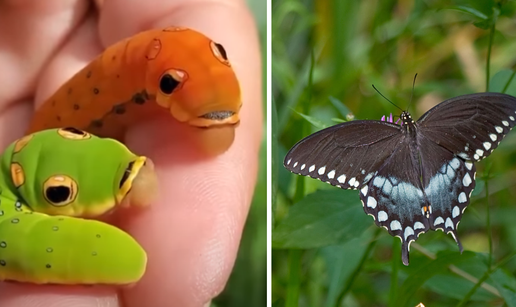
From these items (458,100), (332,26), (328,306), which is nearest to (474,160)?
(458,100)

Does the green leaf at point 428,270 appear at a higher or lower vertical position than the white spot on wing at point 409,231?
lower

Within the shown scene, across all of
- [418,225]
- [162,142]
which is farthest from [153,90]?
[418,225]

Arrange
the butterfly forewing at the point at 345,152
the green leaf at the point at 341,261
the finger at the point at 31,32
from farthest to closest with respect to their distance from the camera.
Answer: the finger at the point at 31,32, the green leaf at the point at 341,261, the butterfly forewing at the point at 345,152

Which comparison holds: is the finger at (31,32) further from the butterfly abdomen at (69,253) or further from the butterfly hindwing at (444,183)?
the butterfly hindwing at (444,183)

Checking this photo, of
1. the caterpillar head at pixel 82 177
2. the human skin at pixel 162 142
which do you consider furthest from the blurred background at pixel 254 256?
the caterpillar head at pixel 82 177

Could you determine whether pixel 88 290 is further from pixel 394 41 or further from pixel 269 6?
pixel 394 41

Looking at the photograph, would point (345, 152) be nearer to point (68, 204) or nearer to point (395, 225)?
point (395, 225)

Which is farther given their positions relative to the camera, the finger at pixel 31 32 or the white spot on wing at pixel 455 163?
the finger at pixel 31 32


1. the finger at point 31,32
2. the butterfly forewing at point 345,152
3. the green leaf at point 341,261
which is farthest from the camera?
the finger at point 31,32
